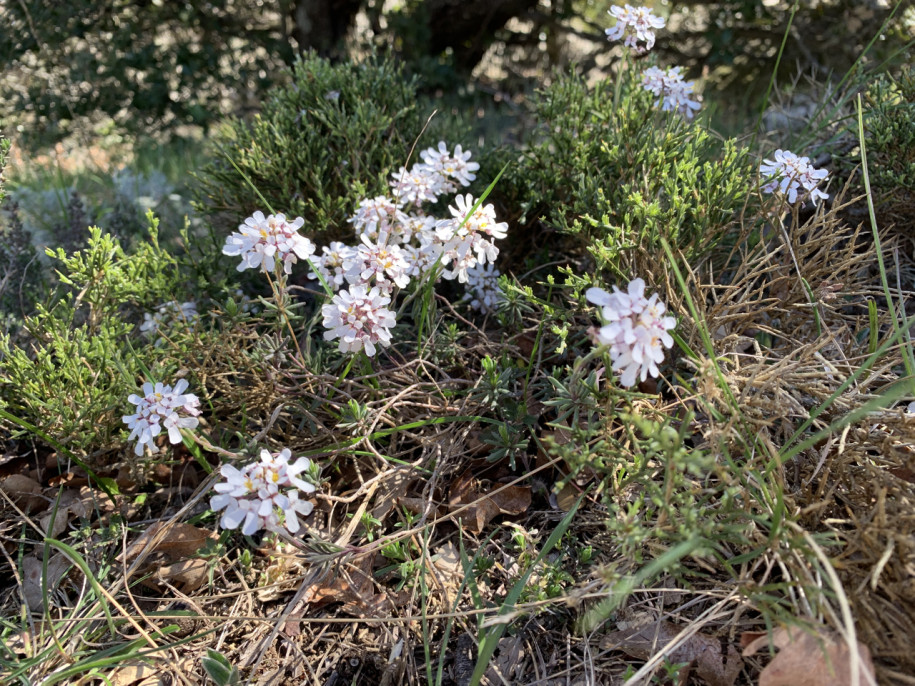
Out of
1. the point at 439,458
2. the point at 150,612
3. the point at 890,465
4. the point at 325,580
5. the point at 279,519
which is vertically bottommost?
the point at 150,612

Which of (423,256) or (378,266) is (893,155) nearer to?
(423,256)

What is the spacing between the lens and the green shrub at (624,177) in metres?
2.08

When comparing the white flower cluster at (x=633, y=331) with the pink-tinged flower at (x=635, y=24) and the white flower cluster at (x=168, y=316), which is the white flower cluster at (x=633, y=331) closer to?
the pink-tinged flower at (x=635, y=24)

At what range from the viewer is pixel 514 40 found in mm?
5723

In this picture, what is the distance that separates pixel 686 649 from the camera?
5.43 ft

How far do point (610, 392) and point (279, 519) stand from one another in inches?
35.4

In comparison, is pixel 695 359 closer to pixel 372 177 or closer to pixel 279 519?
pixel 279 519

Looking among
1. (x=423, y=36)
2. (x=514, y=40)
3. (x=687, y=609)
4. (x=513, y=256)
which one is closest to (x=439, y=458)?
(x=687, y=609)

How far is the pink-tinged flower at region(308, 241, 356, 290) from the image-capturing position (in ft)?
6.84

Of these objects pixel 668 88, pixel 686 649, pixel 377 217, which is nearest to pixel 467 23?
pixel 668 88

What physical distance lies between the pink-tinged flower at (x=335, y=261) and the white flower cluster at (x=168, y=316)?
0.50 m

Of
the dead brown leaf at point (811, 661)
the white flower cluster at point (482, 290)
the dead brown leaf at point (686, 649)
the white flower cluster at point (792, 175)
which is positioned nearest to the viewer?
the dead brown leaf at point (811, 661)

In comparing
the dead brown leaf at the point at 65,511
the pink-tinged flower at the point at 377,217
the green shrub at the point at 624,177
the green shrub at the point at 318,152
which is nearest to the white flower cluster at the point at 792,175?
the green shrub at the point at 624,177

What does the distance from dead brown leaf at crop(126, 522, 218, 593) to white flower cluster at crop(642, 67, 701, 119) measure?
2336mm
